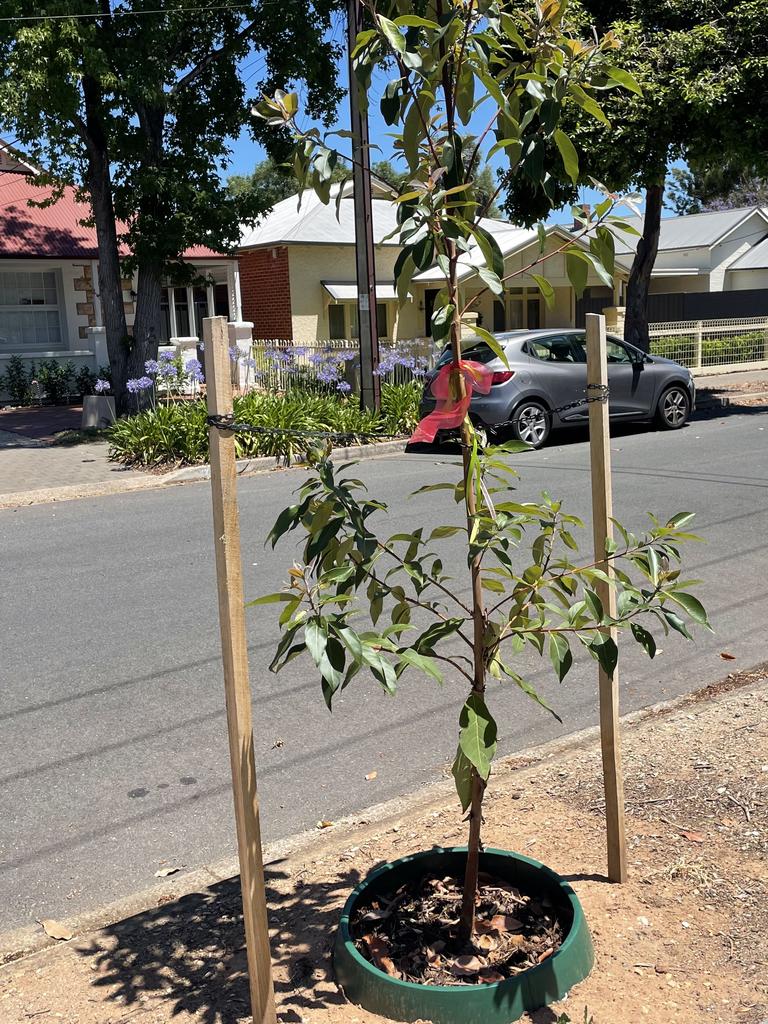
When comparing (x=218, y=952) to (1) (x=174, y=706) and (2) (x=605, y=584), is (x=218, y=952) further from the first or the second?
(1) (x=174, y=706)

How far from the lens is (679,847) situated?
350 cm

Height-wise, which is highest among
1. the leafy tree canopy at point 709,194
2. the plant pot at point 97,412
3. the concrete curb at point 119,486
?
the leafy tree canopy at point 709,194

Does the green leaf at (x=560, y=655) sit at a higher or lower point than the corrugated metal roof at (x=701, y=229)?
lower

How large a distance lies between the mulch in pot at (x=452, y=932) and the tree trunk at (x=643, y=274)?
18.2m

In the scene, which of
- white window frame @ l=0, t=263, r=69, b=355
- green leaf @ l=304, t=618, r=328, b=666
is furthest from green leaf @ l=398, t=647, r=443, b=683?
white window frame @ l=0, t=263, r=69, b=355

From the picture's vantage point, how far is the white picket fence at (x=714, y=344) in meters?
25.6

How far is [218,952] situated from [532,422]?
38.0 ft

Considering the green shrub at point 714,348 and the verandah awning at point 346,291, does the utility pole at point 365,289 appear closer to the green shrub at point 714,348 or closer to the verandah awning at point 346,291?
the verandah awning at point 346,291

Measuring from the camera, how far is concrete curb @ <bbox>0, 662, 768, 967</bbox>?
11.0ft

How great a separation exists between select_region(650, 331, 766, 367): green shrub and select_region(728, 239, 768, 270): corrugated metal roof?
49.2ft

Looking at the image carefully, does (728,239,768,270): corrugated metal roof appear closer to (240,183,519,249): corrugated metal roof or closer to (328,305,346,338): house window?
(240,183,519,249): corrugated metal roof

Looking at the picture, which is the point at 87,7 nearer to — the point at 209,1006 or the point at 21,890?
the point at 21,890

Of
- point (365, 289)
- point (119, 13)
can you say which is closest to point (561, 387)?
point (365, 289)

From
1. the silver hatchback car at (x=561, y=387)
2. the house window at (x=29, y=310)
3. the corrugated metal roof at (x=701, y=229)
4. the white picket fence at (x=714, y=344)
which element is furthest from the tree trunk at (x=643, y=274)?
the corrugated metal roof at (x=701, y=229)
